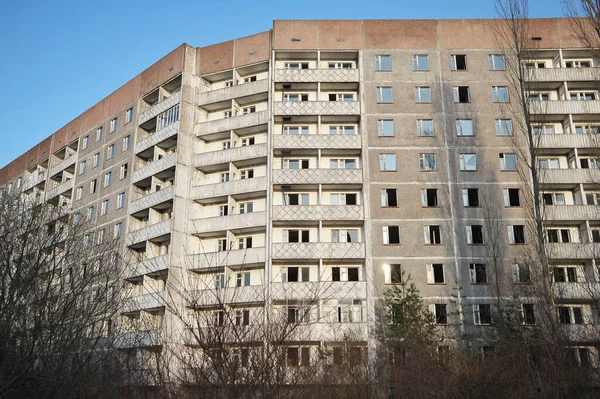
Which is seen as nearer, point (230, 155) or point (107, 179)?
point (230, 155)

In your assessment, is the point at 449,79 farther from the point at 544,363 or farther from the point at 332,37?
the point at 544,363

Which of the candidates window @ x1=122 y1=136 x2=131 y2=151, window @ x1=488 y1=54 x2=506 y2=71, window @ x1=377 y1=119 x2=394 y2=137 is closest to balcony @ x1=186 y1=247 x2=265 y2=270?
window @ x1=377 y1=119 x2=394 y2=137

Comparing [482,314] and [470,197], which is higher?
[470,197]

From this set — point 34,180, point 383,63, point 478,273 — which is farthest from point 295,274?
point 34,180

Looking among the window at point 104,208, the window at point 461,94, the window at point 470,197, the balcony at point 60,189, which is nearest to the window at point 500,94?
the window at point 461,94

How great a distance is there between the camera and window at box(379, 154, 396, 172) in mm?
39656

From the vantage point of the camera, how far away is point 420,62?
42.2 meters

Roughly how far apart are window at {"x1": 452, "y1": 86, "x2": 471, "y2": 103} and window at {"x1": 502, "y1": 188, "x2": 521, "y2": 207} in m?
7.11

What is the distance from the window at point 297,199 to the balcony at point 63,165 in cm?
2537

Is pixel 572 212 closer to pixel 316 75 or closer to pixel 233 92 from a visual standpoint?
pixel 316 75

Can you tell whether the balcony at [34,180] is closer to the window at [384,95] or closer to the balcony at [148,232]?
the balcony at [148,232]

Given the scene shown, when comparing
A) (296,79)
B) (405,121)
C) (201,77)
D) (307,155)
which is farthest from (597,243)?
(201,77)

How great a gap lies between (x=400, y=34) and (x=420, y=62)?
8.95 feet

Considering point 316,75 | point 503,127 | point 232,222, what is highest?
point 316,75
